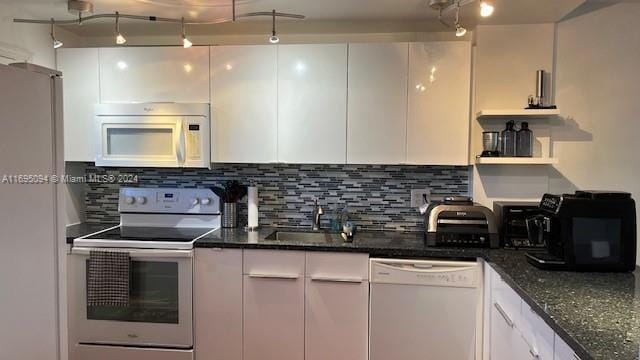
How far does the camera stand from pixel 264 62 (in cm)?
271

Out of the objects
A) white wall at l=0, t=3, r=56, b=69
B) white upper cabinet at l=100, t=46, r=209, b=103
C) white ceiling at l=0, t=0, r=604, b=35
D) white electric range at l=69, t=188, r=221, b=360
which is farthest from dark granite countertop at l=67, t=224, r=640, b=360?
white ceiling at l=0, t=0, r=604, b=35

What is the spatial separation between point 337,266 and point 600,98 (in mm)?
1839

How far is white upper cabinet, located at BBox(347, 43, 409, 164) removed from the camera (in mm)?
2635

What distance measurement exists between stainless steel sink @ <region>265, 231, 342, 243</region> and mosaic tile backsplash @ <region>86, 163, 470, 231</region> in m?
0.11


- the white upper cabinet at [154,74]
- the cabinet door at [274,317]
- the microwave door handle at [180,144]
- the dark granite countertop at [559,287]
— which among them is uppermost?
A: the white upper cabinet at [154,74]

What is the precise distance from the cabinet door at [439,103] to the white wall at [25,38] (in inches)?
89.5

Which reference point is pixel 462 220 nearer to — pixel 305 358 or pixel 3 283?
pixel 305 358

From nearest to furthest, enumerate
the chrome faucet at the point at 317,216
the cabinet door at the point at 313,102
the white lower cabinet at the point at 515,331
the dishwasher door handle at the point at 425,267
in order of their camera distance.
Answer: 1. the white lower cabinet at the point at 515,331
2. the dishwasher door handle at the point at 425,267
3. the cabinet door at the point at 313,102
4. the chrome faucet at the point at 317,216

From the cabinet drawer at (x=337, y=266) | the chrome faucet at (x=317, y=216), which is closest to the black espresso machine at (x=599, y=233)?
the cabinet drawer at (x=337, y=266)

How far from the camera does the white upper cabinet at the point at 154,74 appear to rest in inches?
108

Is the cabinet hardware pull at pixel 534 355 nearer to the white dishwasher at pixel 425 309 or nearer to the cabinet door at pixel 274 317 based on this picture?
the white dishwasher at pixel 425 309

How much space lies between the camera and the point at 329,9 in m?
2.57

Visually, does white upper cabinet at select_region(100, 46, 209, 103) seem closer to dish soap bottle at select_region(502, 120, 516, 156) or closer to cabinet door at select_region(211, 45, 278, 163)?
cabinet door at select_region(211, 45, 278, 163)

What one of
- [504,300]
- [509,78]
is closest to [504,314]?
[504,300]
